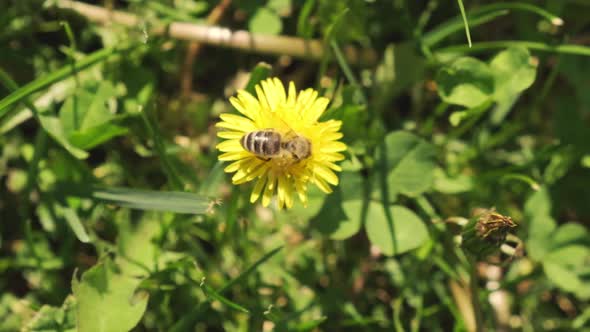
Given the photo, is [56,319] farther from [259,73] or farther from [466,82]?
[466,82]

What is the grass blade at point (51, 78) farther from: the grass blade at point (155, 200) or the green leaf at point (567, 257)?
the green leaf at point (567, 257)

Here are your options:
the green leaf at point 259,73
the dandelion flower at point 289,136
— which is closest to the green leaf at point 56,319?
the dandelion flower at point 289,136

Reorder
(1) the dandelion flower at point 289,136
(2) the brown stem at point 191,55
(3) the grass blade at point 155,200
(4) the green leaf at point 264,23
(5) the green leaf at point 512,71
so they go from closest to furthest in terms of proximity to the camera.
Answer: (1) the dandelion flower at point 289,136
(3) the grass blade at point 155,200
(5) the green leaf at point 512,71
(4) the green leaf at point 264,23
(2) the brown stem at point 191,55

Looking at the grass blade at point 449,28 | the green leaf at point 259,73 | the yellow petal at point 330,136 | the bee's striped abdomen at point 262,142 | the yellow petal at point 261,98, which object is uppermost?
the grass blade at point 449,28

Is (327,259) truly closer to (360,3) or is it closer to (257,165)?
(257,165)

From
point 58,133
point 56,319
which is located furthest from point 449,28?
point 56,319

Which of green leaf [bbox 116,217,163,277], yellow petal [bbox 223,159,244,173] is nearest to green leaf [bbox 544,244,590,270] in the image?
yellow petal [bbox 223,159,244,173]
